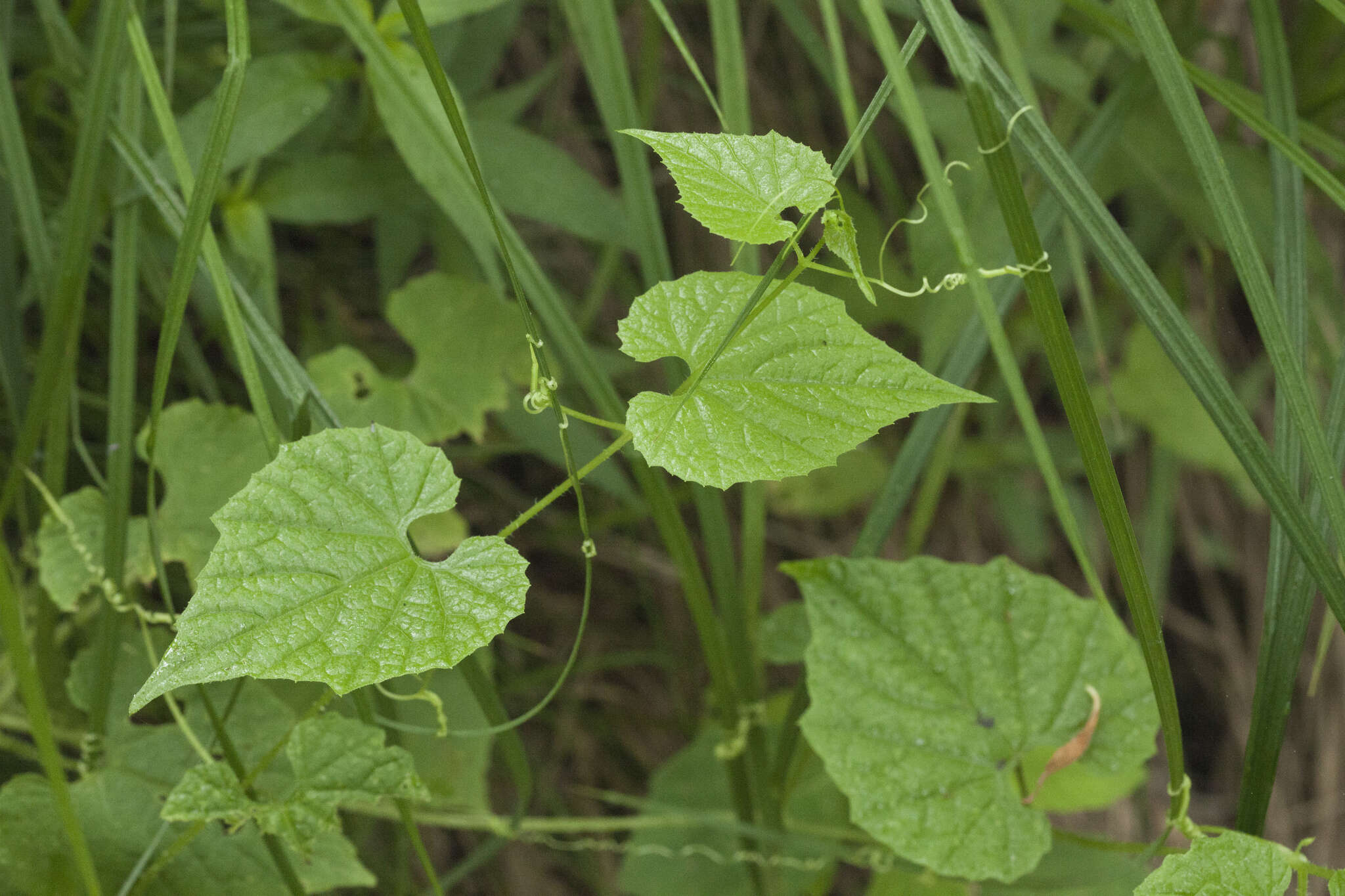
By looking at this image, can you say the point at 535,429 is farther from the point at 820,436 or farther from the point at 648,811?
the point at 820,436

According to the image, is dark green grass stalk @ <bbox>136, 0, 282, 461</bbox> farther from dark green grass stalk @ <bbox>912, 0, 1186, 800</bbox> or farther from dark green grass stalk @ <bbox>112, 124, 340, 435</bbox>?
dark green grass stalk @ <bbox>912, 0, 1186, 800</bbox>

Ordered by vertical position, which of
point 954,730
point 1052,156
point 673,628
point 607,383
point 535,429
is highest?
point 1052,156

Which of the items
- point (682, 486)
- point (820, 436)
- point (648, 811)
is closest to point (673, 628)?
point (682, 486)

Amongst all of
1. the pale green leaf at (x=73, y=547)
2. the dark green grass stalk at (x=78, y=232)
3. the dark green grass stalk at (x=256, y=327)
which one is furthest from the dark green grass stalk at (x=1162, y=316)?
the pale green leaf at (x=73, y=547)

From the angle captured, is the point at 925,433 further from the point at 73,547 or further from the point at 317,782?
the point at 73,547

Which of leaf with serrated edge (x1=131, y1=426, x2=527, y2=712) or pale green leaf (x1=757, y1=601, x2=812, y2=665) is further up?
leaf with serrated edge (x1=131, y1=426, x2=527, y2=712)

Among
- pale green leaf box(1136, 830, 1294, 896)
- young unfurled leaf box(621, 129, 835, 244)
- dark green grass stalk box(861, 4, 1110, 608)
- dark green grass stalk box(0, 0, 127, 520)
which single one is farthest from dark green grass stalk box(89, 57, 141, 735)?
pale green leaf box(1136, 830, 1294, 896)
